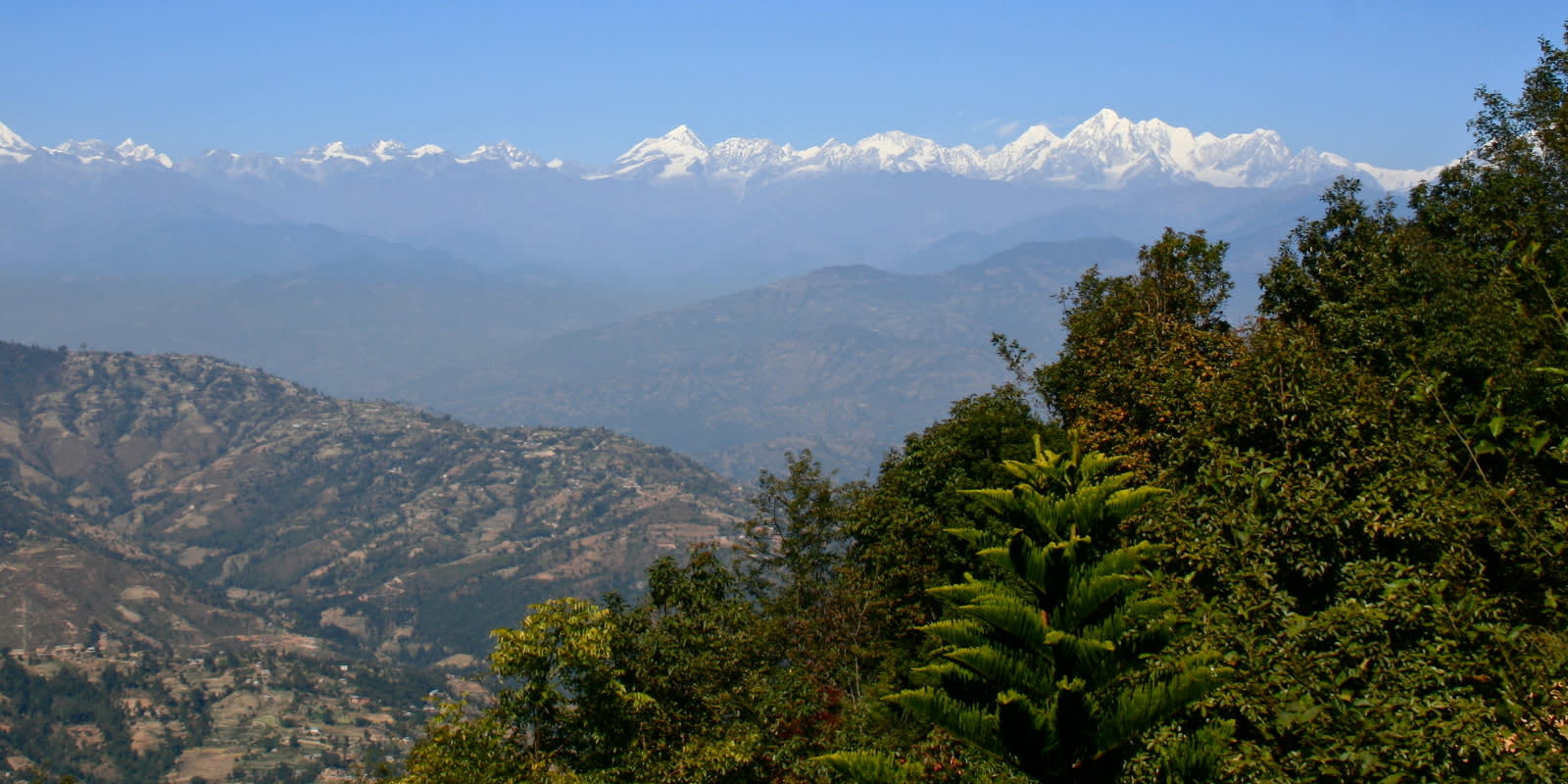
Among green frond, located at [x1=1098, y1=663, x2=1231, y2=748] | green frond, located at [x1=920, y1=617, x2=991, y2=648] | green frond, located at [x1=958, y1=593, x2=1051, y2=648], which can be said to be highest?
green frond, located at [x1=958, y1=593, x2=1051, y2=648]

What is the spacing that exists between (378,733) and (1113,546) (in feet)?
648

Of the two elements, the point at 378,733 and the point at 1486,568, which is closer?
the point at 1486,568

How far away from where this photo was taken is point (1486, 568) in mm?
13672

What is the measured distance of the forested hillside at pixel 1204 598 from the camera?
1008 centimetres

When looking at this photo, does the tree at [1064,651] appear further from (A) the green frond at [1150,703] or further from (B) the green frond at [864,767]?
(B) the green frond at [864,767]

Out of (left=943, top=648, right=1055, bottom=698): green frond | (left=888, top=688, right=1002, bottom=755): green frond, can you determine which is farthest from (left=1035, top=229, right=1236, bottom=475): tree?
(left=888, top=688, right=1002, bottom=755): green frond

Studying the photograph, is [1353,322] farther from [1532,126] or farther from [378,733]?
[378,733]

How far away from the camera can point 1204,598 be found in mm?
13781

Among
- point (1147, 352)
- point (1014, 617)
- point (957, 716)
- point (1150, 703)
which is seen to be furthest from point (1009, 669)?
point (1147, 352)

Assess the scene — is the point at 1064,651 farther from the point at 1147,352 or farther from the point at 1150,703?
the point at 1147,352

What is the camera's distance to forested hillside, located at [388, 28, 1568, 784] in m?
10.1

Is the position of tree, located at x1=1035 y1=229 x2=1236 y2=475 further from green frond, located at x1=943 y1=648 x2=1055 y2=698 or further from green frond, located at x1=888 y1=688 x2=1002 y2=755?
green frond, located at x1=888 y1=688 x2=1002 y2=755

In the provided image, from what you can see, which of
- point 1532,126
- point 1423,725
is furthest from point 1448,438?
point 1532,126

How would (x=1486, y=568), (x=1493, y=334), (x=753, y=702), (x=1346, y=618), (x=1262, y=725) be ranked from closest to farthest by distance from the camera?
1. (x=1262, y=725)
2. (x=1346, y=618)
3. (x=1486, y=568)
4. (x=1493, y=334)
5. (x=753, y=702)
